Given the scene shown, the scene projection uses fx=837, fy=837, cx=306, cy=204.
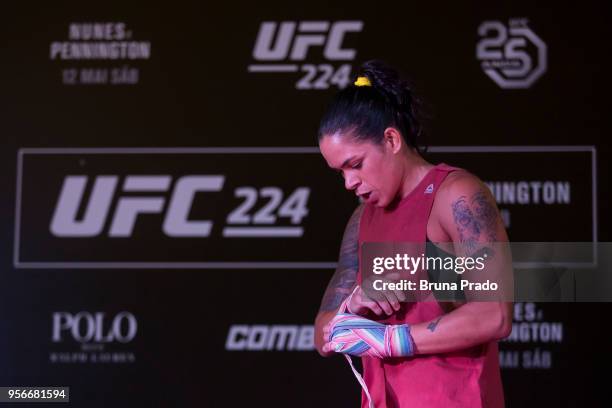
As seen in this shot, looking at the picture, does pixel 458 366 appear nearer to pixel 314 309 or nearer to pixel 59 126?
pixel 314 309

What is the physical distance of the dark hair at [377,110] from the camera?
6.09 ft

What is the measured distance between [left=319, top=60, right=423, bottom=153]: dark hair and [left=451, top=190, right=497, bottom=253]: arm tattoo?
0.23 meters

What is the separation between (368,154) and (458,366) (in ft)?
1.63

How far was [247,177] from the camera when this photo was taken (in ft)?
11.5

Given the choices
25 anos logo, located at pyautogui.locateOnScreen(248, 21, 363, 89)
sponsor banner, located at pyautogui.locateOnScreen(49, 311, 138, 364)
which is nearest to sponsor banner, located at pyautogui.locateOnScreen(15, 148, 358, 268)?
sponsor banner, located at pyautogui.locateOnScreen(49, 311, 138, 364)

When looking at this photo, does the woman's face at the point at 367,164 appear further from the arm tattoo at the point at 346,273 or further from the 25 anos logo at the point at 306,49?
the 25 anos logo at the point at 306,49

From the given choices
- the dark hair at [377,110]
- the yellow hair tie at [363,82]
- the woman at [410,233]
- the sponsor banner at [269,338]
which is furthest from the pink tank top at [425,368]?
the sponsor banner at [269,338]

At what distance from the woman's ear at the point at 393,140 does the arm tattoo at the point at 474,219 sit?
0.20 m

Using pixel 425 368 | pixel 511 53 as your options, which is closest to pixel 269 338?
pixel 511 53

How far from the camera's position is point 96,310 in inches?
Answer: 138

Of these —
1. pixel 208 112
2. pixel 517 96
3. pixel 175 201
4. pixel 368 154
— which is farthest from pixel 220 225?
pixel 368 154

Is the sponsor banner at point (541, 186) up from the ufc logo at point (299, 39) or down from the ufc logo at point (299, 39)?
down

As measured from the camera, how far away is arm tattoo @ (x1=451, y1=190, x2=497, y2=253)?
5.67 ft

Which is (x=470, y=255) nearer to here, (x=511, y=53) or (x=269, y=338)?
(x=269, y=338)
